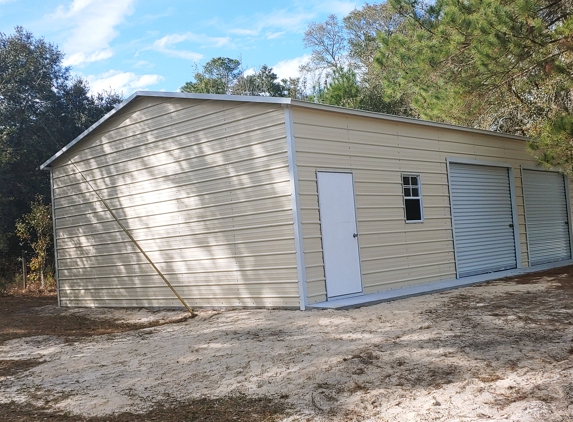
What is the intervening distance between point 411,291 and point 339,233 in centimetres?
155

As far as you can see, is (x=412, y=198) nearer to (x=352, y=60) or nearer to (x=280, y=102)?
(x=280, y=102)

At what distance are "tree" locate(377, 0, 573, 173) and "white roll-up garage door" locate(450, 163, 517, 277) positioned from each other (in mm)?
1166

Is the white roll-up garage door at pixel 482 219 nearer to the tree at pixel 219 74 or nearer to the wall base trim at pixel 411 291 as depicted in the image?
the wall base trim at pixel 411 291

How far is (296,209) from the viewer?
26.8ft

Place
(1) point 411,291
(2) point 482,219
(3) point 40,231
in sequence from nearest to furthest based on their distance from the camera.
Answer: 1. (1) point 411,291
2. (2) point 482,219
3. (3) point 40,231

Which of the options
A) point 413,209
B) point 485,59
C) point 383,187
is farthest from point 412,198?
point 485,59

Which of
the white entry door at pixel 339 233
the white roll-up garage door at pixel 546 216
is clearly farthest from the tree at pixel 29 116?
the white roll-up garage door at pixel 546 216

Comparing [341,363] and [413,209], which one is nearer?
[341,363]

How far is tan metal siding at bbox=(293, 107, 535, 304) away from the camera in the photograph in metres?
8.43

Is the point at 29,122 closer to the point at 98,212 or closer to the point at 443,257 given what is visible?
the point at 98,212

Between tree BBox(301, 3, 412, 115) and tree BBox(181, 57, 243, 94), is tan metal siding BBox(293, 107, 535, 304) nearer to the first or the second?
tree BBox(301, 3, 412, 115)

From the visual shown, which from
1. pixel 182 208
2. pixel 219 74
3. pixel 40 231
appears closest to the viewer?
pixel 182 208

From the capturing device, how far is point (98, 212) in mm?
11594

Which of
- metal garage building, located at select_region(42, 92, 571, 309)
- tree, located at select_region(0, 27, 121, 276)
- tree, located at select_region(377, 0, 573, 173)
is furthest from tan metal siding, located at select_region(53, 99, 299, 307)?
tree, located at select_region(0, 27, 121, 276)
